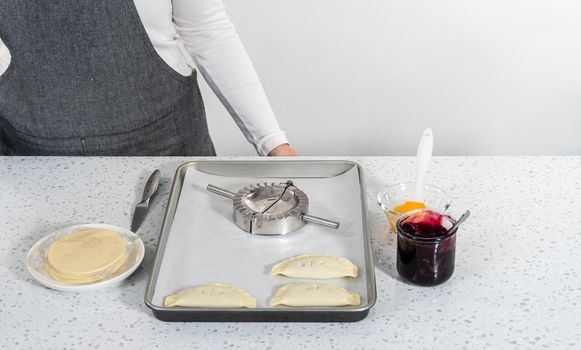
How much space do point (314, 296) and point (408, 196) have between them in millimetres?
326

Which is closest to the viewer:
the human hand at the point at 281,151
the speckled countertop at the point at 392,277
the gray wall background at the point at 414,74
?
the speckled countertop at the point at 392,277

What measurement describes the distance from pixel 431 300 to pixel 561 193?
0.39 metres

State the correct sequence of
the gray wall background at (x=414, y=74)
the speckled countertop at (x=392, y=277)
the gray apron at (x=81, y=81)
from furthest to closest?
the gray wall background at (x=414, y=74) → the gray apron at (x=81, y=81) → the speckled countertop at (x=392, y=277)

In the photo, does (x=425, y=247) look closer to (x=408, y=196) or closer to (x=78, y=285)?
(x=408, y=196)

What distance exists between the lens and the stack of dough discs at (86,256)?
1.06 meters

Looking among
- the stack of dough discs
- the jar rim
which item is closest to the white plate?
the stack of dough discs

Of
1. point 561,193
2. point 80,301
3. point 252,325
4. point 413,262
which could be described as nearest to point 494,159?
point 561,193

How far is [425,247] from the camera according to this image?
1.03 metres

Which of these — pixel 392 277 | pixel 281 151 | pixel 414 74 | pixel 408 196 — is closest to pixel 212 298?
pixel 392 277

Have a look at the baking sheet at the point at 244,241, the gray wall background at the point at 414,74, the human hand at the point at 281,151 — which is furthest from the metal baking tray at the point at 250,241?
the gray wall background at the point at 414,74

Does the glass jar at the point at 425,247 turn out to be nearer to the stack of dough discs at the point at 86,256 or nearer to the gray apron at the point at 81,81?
the stack of dough discs at the point at 86,256

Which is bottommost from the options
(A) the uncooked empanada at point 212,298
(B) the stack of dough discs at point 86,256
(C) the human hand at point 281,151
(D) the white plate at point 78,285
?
(C) the human hand at point 281,151

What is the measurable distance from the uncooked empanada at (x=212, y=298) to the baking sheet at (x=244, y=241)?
2 centimetres

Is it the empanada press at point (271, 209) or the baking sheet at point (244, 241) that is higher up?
the empanada press at point (271, 209)
